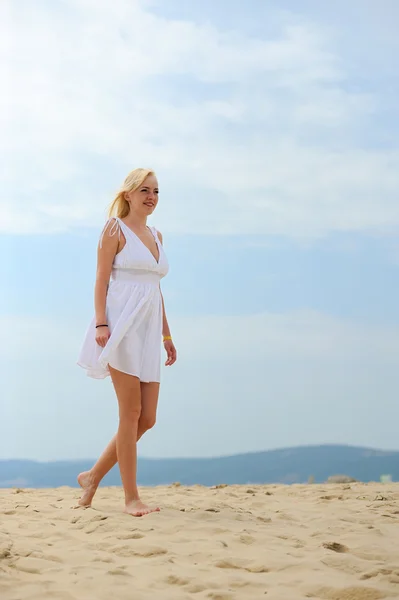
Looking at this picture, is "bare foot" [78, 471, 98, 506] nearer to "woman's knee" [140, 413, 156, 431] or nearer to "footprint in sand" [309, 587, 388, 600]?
"woman's knee" [140, 413, 156, 431]

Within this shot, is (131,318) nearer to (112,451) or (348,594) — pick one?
(112,451)

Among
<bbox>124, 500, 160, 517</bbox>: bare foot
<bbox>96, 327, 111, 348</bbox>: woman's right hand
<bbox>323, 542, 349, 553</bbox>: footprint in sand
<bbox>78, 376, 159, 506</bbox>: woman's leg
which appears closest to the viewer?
<bbox>323, 542, 349, 553</bbox>: footprint in sand

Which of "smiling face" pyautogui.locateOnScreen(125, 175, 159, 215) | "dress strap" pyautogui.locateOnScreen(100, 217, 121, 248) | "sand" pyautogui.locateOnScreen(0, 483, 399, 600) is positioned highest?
"smiling face" pyautogui.locateOnScreen(125, 175, 159, 215)

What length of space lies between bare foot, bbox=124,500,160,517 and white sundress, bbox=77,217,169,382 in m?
0.77

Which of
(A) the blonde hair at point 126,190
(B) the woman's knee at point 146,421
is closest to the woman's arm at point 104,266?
(A) the blonde hair at point 126,190

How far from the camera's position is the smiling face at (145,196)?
4941mm

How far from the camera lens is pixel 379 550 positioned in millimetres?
3961

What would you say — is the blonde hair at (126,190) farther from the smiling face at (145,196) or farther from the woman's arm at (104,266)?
the woman's arm at (104,266)

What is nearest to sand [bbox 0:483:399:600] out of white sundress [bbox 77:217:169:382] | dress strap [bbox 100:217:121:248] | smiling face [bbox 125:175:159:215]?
white sundress [bbox 77:217:169:382]

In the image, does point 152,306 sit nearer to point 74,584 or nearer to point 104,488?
point 74,584

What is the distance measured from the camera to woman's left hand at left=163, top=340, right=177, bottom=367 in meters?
5.25

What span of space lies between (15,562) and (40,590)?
461mm

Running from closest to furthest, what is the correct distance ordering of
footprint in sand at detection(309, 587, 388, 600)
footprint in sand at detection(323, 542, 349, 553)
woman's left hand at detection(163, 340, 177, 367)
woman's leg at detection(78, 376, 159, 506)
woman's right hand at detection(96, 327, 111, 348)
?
footprint in sand at detection(309, 587, 388, 600), footprint in sand at detection(323, 542, 349, 553), woman's right hand at detection(96, 327, 111, 348), woman's leg at detection(78, 376, 159, 506), woman's left hand at detection(163, 340, 177, 367)

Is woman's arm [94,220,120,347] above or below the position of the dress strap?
below
